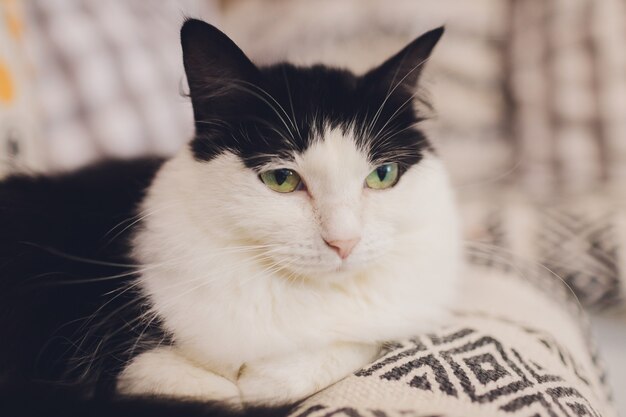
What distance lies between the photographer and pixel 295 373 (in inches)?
27.2

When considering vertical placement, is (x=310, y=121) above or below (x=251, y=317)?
above

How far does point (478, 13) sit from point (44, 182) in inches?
68.3

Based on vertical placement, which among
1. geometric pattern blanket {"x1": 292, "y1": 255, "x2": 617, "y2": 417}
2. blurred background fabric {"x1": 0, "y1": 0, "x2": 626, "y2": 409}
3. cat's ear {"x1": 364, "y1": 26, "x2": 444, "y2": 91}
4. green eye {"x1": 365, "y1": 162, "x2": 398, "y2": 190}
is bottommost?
geometric pattern blanket {"x1": 292, "y1": 255, "x2": 617, "y2": 417}

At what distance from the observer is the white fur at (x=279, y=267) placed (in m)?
0.70

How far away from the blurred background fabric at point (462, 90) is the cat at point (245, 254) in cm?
55

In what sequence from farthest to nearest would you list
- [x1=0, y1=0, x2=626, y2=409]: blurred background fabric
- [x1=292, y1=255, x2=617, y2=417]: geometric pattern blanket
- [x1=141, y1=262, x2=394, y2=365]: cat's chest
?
1. [x1=0, y1=0, x2=626, y2=409]: blurred background fabric
2. [x1=141, y1=262, x2=394, y2=365]: cat's chest
3. [x1=292, y1=255, x2=617, y2=417]: geometric pattern blanket

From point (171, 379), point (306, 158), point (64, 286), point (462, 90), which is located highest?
point (462, 90)

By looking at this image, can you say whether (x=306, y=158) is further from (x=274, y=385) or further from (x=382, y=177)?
(x=274, y=385)

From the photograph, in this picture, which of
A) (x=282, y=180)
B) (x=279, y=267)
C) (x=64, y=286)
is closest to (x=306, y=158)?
(x=282, y=180)

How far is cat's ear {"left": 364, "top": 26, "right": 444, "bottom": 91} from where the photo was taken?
79 cm

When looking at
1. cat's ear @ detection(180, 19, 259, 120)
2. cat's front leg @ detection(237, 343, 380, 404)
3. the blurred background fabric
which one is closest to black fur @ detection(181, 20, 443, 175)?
cat's ear @ detection(180, 19, 259, 120)

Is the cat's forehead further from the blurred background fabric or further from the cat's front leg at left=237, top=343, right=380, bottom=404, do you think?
the blurred background fabric

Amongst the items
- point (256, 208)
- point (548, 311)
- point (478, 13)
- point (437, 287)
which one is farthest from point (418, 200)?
point (478, 13)

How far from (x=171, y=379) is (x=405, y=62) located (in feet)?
2.07
